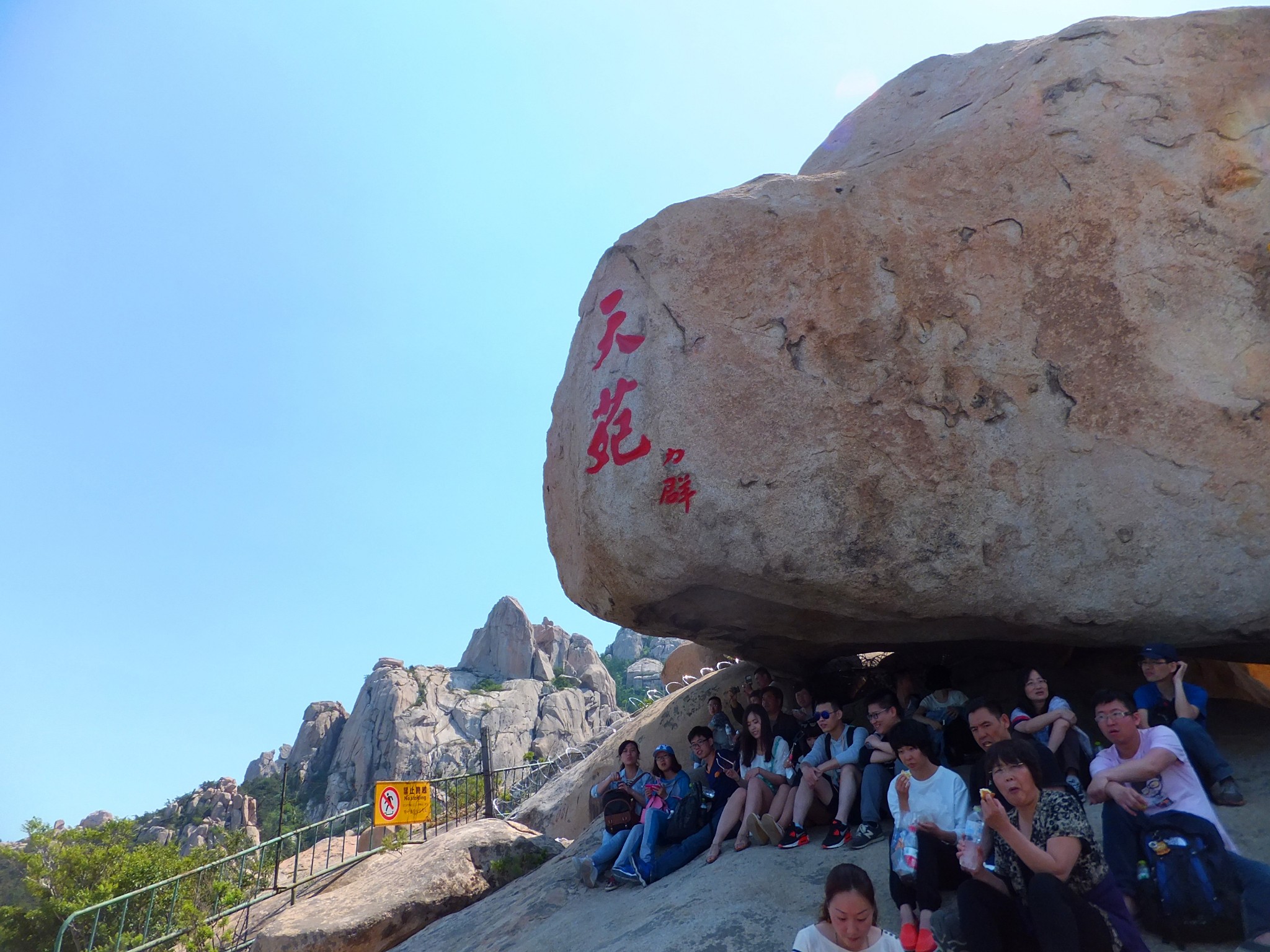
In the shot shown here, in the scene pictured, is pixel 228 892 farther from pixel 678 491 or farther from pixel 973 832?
pixel 973 832

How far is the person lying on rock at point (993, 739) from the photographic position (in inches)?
122

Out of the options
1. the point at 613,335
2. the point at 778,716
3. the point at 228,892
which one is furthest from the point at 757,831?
the point at 228,892

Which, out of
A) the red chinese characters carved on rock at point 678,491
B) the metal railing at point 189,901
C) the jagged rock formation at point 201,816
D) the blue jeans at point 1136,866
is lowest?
the jagged rock formation at point 201,816

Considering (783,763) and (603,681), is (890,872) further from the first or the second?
(603,681)

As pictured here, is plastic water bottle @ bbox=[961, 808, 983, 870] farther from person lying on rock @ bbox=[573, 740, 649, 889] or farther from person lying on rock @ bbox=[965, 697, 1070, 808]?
person lying on rock @ bbox=[573, 740, 649, 889]

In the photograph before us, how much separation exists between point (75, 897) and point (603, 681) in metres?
41.9

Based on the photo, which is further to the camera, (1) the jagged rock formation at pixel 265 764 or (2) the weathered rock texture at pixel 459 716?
(1) the jagged rock formation at pixel 265 764

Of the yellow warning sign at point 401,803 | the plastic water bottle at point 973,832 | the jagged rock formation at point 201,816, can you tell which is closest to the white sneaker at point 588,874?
the plastic water bottle at point 973,832

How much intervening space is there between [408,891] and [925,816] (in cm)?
539

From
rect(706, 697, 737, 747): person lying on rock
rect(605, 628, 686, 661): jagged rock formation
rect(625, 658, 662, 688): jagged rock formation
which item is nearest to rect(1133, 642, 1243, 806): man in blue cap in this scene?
rect(706, 697, 737, 747): person lying on rock

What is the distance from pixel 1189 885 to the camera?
309cm

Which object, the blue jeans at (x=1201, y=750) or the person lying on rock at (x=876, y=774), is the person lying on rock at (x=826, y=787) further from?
the blue jeans at (x=1201, y=750)

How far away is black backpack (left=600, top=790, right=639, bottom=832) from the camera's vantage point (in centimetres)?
595

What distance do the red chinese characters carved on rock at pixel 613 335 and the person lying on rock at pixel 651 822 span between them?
2.94 m
